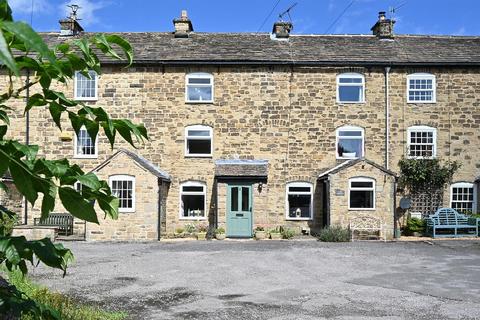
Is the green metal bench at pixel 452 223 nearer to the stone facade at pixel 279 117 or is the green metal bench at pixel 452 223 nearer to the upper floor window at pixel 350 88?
the stone facade at pixel 279 117

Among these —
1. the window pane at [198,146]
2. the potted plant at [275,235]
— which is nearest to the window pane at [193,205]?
the window pane at [198,146]

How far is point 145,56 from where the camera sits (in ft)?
78.6

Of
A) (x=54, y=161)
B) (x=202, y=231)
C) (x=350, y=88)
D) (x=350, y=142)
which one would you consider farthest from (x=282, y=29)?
(x=54, y=161)

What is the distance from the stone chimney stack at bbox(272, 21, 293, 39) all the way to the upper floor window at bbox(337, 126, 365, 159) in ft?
19.0

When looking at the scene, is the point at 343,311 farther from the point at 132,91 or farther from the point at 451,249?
the point at 132,91

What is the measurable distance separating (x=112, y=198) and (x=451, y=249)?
18.9 m

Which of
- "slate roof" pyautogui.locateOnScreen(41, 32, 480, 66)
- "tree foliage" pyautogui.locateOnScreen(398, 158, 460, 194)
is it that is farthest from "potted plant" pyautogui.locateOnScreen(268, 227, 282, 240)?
"slate roof" pyautogui.locateOnScreen(41, 32, 480, 66)

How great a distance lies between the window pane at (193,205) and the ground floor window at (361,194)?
660cm

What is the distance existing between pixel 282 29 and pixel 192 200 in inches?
388

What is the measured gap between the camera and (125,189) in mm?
21297

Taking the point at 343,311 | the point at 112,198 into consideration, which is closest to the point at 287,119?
the point at 343,311

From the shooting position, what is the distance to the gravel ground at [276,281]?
8.61m

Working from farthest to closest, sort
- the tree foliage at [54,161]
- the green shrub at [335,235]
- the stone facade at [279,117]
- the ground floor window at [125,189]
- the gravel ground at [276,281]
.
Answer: the stone facade at [279,117]
the ground floor window at [125,189]
the green shrub at [335,235]
the gravel ground at [276,281]
the tree foliage at [54,161]

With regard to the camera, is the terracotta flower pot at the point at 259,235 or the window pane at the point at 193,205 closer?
the terracotta flower pot at the point at 259,235
